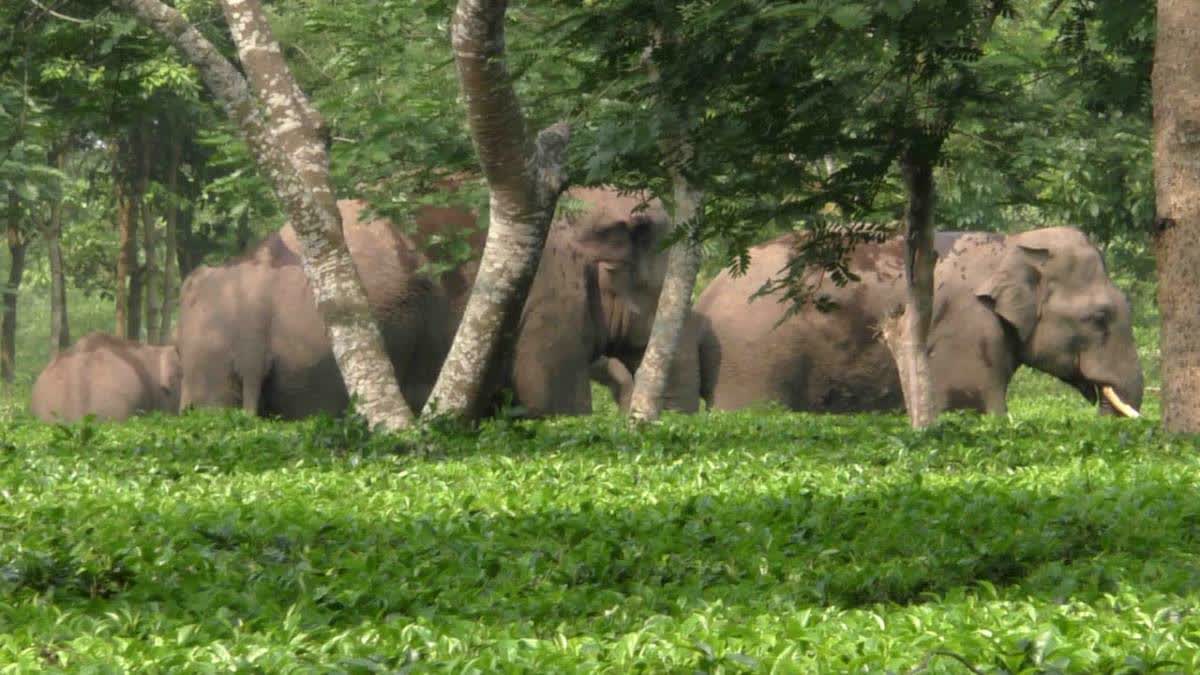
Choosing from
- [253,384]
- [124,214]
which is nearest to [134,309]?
[124,214]

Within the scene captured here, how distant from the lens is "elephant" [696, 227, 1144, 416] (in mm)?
21750

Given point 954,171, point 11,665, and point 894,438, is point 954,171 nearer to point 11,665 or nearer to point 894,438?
point 894,438

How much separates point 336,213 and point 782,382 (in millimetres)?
10422

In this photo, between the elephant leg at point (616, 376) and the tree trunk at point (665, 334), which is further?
the elephant leg at point (616, 376)

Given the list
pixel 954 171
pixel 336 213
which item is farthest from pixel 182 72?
pixel 954 171

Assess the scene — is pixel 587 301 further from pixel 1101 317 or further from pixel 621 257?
pixel 1101 317

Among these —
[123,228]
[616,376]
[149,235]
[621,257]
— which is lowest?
[616,376]

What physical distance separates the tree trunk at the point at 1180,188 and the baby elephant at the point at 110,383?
50.0 ft

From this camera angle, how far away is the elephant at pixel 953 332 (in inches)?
856

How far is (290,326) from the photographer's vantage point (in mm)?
19781

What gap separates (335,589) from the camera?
22.7 ft

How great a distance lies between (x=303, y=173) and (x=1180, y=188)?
572 cm

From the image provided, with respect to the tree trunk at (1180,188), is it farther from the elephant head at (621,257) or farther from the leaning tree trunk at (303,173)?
the elephant head at (621,257)

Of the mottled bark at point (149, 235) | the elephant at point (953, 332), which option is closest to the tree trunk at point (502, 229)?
the elephant at point (953, 332)
